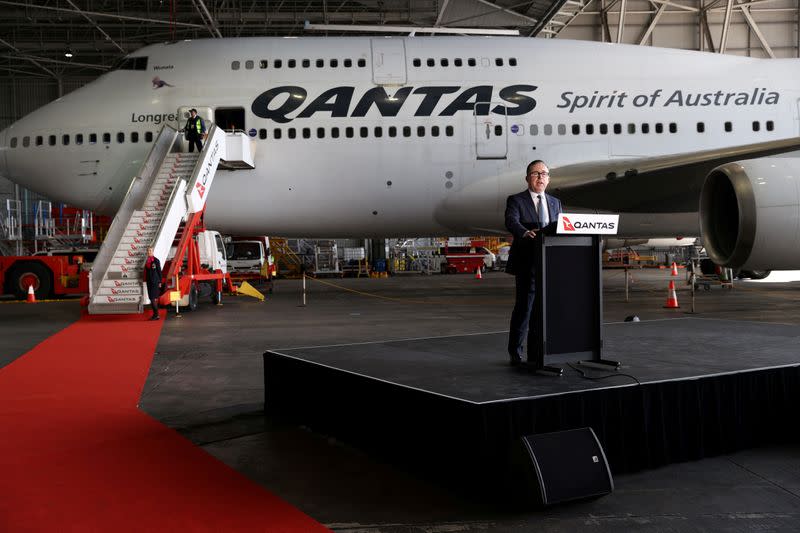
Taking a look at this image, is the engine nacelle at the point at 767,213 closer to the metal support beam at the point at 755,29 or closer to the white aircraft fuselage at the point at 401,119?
the white aircraft fuselage at the point at 401,119

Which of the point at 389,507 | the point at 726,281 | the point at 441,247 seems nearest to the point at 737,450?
the point at 389,507

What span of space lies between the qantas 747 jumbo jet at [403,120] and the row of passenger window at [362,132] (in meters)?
0.03

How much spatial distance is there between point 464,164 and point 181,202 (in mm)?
5278

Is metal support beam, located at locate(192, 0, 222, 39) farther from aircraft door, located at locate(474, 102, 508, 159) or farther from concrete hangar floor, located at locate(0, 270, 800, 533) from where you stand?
concrete hangar floor, located at locate(0, 270, 800, 533)

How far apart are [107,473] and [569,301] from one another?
2.90 meters

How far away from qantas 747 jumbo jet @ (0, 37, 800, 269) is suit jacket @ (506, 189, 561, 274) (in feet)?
27.7

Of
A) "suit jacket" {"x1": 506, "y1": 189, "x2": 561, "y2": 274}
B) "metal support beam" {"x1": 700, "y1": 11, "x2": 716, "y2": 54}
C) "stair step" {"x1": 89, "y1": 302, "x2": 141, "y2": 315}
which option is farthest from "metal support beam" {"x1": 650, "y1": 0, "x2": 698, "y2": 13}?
"suit jacket" {"x1": 506, "y1": 189, "x2": 561, "y2": 274}

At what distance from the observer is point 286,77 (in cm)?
1334

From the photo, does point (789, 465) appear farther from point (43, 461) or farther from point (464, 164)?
point (464, 164)

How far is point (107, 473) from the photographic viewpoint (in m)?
3.81

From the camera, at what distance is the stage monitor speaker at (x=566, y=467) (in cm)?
323

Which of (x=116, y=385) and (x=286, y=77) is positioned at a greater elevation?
(x=286, y=77)

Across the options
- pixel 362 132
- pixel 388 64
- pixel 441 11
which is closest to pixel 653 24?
pixel 441 11

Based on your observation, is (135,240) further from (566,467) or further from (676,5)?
(676,5)
